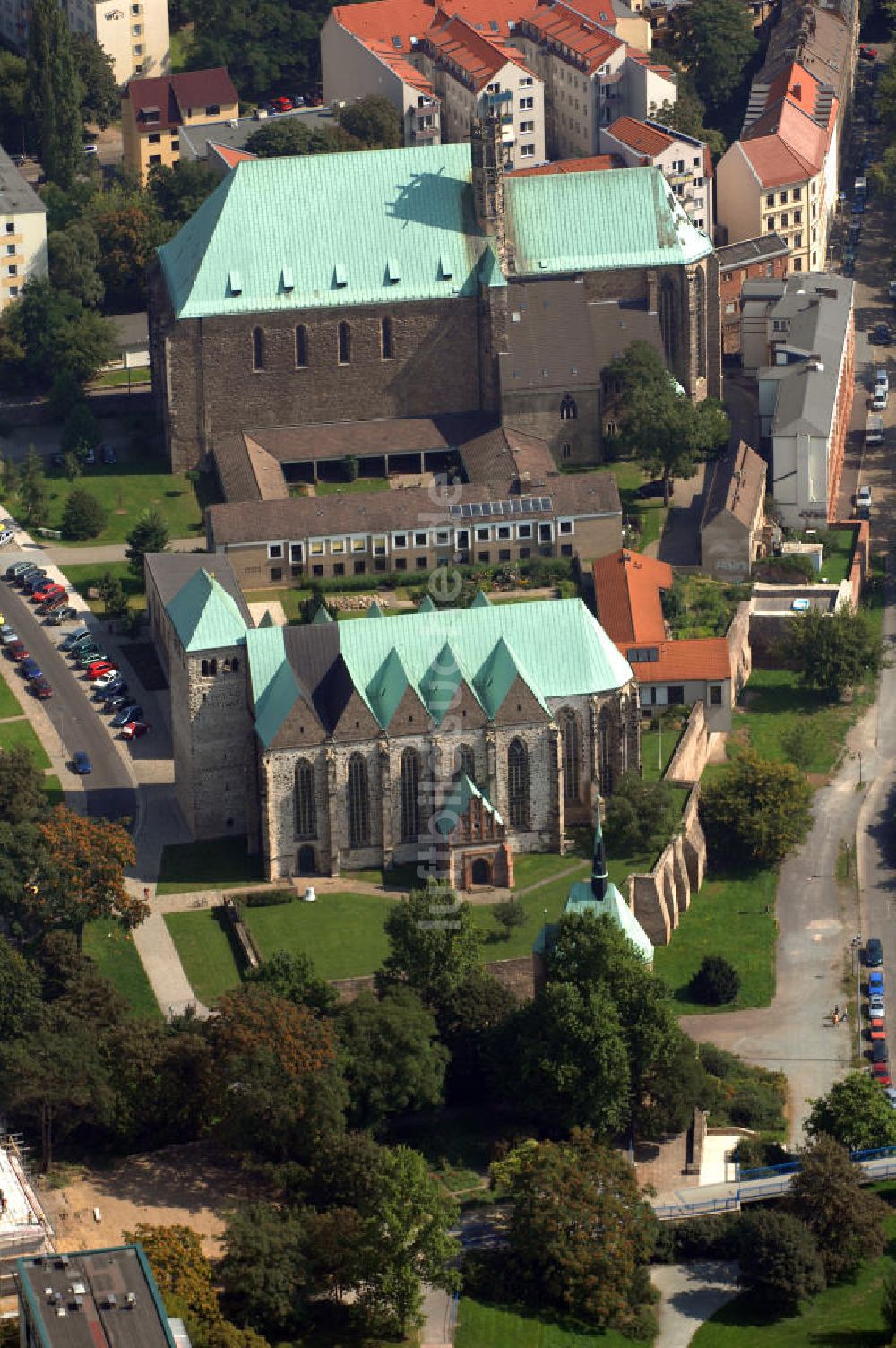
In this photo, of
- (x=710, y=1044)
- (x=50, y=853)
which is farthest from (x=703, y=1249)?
(x=50, y=853)

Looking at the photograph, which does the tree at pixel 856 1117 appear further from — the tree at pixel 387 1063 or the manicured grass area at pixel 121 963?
the manicured grass area at pixel 121 963

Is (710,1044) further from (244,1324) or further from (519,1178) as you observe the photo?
(244,1324)

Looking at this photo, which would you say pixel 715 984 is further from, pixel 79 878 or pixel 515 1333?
pixel 79 878

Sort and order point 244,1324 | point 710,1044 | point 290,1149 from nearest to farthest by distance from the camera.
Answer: point 244,1324, point 290,1149, point 710,1044

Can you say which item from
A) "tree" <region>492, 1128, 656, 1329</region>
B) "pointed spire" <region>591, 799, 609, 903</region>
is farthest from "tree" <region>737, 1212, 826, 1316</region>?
"pointed spire" <region>591, 799, 609, 903</region>

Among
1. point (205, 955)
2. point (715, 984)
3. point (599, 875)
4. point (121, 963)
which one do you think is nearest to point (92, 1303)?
point (599, 875)

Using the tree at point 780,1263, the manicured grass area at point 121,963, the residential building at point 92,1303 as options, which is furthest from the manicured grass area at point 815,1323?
the manicured grass area at point 121,963
